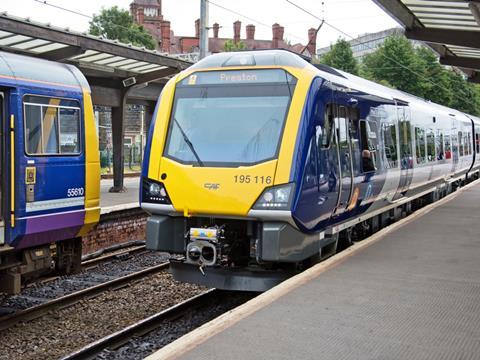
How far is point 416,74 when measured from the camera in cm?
4994

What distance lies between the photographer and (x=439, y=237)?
9.86 metres

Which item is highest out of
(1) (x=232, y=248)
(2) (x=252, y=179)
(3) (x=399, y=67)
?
(3) (x=399, y=67)

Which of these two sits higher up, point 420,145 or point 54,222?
point 420,145

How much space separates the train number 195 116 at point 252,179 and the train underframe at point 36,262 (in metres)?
3.01

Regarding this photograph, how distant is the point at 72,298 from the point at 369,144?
17.0ft

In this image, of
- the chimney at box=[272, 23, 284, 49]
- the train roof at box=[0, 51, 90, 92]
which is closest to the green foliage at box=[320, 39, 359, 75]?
the chimney at box=[272, 23, 284, 49]

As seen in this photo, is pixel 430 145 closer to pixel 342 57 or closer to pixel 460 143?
pixel 460 143

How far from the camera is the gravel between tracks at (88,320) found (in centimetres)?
695

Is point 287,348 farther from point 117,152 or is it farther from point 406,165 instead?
point 117,152

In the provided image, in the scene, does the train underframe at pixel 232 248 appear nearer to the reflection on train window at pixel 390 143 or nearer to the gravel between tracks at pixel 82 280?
the gravel between tracks at pixel 82 280

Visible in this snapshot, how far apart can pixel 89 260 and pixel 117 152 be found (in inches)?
299

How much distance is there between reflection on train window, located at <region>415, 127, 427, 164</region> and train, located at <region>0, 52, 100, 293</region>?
768 cm

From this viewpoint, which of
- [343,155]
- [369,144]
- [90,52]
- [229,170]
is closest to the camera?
[229,170]

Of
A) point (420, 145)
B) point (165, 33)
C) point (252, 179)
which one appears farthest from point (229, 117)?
point (165, 33)
